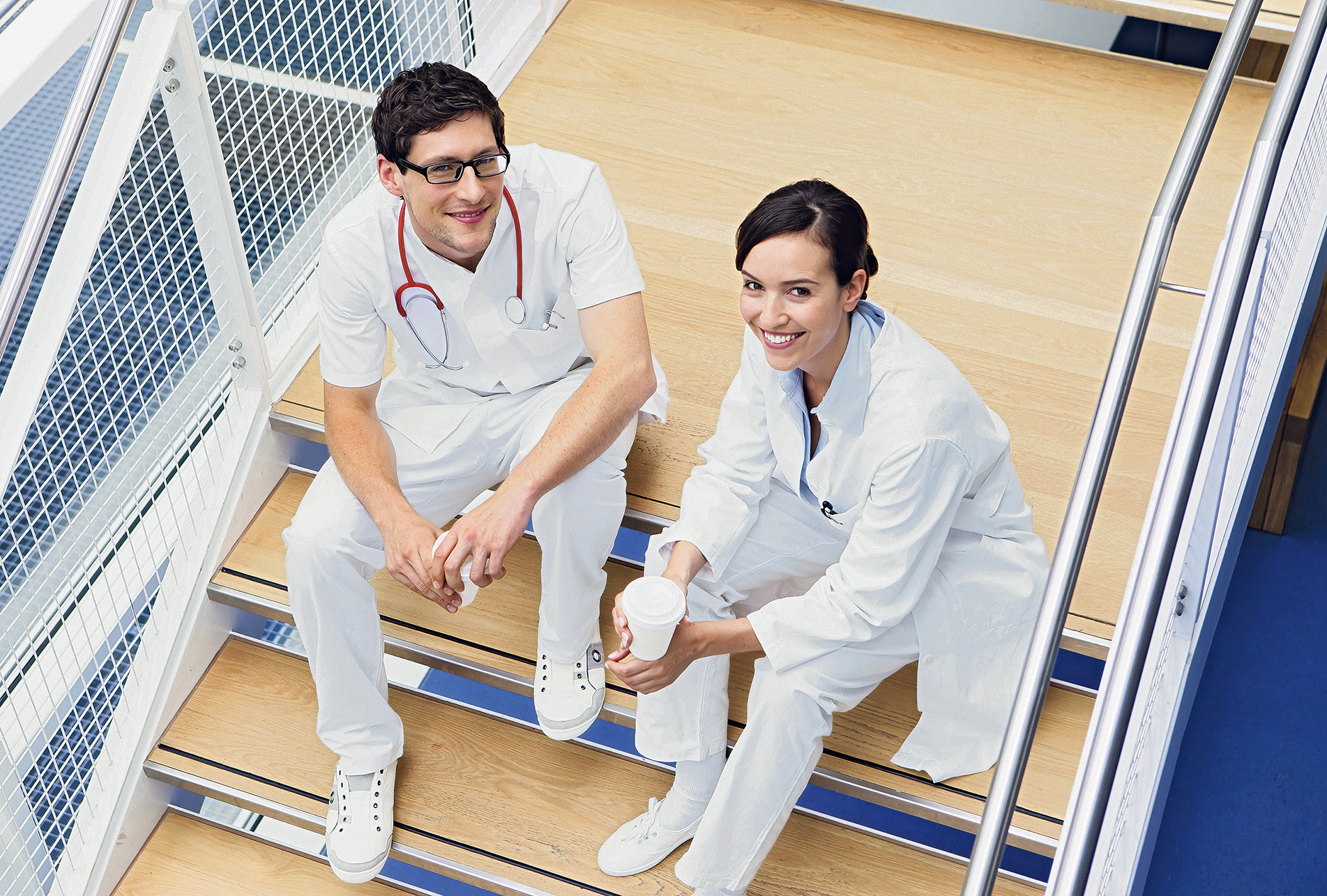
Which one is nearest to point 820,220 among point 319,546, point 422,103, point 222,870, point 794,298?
point 794,298

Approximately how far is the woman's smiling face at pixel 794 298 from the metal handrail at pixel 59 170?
1036 millimetres

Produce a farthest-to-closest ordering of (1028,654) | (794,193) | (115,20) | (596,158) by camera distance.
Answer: (596,158) < (115,20) < (794,193) < (1028,654)

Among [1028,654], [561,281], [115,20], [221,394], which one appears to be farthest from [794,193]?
[221,394]

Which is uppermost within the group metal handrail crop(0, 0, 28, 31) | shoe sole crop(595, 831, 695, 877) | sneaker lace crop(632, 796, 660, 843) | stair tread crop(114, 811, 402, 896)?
metal handrail crop(0, 0, 28, 31)

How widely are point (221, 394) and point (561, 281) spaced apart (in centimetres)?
78

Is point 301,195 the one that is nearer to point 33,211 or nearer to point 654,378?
point 33,211

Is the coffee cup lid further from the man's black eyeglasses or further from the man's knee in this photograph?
the man's black eyeglasses

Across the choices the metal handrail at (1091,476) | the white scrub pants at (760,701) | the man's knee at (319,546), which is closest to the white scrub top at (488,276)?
the man's knee at (319,546)

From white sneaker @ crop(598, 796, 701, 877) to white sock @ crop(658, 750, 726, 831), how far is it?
15 millimetres

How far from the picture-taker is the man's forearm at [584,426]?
1945 millimetres

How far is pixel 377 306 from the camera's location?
2.09m

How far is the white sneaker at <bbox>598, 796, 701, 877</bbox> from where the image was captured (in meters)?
2.03

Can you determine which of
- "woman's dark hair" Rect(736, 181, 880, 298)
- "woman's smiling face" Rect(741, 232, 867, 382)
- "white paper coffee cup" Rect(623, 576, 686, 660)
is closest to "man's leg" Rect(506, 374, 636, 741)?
"white paper coffee cup" Rect(623, 576, 686, 660)

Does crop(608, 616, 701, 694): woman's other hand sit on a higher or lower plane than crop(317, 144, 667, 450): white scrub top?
lower
